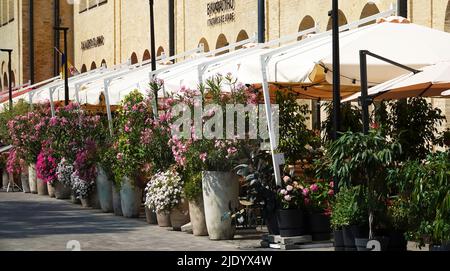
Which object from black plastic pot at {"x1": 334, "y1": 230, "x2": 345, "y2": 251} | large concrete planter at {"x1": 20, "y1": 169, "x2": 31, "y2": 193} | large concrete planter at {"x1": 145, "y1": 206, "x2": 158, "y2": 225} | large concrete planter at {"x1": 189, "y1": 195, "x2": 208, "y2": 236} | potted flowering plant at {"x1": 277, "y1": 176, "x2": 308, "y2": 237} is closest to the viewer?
black plastic pot at {"x1": 334, "y1": 230, "x2": 345, "y2": 251}

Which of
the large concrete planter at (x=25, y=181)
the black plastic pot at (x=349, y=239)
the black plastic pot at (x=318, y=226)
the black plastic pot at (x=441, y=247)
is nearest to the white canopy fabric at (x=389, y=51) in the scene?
the black plastic pot at (x=318, y=226)

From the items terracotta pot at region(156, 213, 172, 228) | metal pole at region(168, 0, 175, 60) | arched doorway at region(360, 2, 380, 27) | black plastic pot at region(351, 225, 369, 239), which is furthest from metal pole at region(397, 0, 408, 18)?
metal pole at region(168, 0, 175, 60)

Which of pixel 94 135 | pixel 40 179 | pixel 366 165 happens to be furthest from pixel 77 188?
pixel 366 165

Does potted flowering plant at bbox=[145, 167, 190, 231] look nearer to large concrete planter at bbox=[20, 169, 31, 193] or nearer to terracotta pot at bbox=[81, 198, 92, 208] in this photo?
terracotta pot at bbox=[81, 198, 92, 208]

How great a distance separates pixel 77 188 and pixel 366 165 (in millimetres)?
10969

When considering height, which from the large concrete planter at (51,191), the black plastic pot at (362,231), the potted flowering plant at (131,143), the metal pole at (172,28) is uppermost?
the metal pole at (172,28)

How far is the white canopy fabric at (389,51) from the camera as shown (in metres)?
14.5

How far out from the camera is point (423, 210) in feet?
34.7

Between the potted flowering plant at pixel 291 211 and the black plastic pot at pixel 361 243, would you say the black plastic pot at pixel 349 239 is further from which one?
the potted flowering plant at pixel 291 211

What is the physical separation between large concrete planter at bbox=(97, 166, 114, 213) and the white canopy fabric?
6.84 metres

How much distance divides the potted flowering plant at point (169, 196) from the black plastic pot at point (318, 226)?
2575 mm

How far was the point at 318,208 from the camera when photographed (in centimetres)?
1438

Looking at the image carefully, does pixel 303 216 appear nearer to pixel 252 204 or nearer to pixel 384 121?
pixel 252 204

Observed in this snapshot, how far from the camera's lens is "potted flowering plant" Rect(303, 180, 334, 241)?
1425 cm
